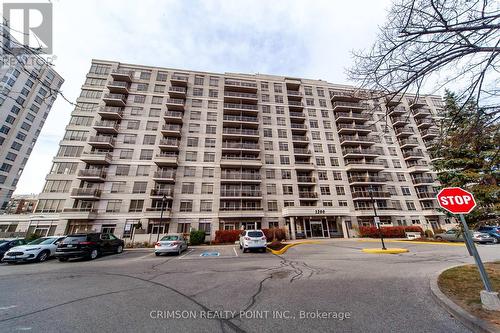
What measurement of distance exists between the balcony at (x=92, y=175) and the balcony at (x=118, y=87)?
49.6ft

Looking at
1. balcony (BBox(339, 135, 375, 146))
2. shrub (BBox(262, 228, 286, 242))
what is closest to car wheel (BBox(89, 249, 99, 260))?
shrub (BBox(262, 228, 286, 242))

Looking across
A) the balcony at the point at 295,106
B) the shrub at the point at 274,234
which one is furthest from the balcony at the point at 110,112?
the balcony at the point at 295,106

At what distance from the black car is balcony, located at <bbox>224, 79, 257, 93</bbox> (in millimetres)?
32126

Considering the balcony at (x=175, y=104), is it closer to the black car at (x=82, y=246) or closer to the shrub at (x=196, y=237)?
the shrub at (x=196, y=237)

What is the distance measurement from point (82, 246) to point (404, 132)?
5002 centimetres

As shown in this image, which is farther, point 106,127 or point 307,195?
point 307,195

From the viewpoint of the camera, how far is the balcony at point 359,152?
109 ft

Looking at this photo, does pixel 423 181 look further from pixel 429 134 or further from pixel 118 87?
pixel 118 87

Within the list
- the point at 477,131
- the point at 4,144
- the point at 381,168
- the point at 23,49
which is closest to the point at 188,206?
the point at 23,49

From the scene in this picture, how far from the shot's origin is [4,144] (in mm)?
44250

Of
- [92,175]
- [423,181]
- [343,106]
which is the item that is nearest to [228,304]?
[92,175]

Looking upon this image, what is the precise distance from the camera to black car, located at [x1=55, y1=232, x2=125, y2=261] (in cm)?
1166

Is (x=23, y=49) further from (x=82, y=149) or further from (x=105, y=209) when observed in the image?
(x=82, y=149)

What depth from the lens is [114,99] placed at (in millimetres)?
30953
